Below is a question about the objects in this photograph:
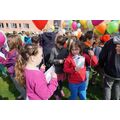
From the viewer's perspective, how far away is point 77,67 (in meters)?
4.02

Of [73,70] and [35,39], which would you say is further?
[35,39]

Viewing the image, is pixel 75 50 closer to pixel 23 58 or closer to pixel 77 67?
pixel 77 67

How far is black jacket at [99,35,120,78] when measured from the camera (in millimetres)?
3826

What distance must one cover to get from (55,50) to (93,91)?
0.99 m

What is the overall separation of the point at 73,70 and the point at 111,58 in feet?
1.93

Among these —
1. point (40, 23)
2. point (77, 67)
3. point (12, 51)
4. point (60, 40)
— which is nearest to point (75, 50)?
point (77, 67)

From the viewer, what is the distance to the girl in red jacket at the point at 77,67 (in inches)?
157

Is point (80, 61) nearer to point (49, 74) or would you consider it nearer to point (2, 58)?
point (49, 74)

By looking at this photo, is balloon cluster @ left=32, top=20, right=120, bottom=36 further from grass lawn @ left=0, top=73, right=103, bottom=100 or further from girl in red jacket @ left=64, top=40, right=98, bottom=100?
grass lawn @ left=0, top=73, right=103, bottom=100

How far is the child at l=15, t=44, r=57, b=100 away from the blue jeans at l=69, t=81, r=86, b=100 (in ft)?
2.44

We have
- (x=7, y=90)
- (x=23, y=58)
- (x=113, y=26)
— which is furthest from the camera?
(x=7, y=90)

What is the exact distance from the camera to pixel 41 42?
466 centimetres

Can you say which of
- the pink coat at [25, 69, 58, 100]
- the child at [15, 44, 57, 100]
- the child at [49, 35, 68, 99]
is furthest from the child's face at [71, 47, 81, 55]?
the pink coat at [25, 69, 58, 100]
